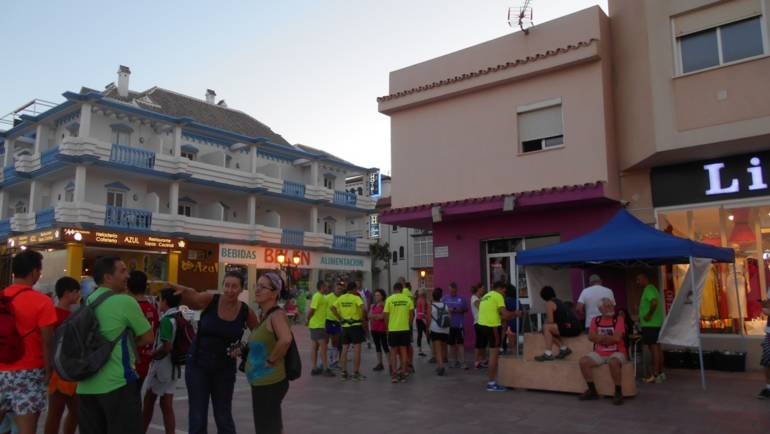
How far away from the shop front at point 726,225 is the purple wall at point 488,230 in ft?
4.17

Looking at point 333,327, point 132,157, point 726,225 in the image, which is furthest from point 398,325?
point 132,157

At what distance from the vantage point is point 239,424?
766 centimetres

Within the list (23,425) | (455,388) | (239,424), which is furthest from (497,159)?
(23,425)

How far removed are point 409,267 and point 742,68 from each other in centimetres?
3615

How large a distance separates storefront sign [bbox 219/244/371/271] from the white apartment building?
0.08 meters

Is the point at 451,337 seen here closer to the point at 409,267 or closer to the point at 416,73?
the point at 416,73

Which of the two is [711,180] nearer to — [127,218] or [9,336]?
[9,336]

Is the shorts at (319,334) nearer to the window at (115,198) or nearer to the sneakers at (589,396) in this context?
the sneakers at (589,396)

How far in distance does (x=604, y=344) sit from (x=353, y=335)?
4.77 meters

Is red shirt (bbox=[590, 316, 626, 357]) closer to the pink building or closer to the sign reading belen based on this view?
the pink building

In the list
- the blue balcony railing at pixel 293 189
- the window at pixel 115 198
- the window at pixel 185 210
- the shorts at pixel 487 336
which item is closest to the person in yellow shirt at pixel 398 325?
the shorts at pixel 487 336

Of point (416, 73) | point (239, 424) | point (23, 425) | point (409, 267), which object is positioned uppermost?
point (416, 73)

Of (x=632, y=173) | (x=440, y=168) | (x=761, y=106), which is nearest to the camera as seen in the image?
(x=761, y=106)

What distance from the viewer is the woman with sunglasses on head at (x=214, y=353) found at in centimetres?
521
